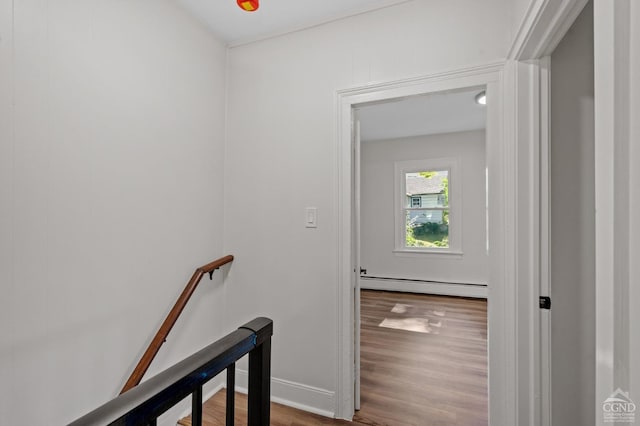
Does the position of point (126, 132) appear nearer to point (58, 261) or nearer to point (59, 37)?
point (59, 37)

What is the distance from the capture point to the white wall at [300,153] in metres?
1.77

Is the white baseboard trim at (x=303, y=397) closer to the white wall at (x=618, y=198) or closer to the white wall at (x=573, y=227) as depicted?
the white wall at (x=573, y=227)

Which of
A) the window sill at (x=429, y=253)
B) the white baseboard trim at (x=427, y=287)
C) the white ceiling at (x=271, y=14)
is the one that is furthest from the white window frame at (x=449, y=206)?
the white ceiling at (x=271, y=14)

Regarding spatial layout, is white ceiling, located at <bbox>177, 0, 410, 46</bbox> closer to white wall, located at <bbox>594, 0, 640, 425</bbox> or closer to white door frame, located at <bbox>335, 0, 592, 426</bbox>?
white door frame, located at <bbox>335, 0, 592, 426</bbox>

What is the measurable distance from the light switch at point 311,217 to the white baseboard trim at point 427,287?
359 centimetres

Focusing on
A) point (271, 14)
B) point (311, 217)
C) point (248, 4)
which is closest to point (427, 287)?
point (311, 217)

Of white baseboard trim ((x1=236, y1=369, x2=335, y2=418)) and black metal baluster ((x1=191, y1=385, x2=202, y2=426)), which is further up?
black metal baluster ((x1=191, y1=385, x2=202, y2=426))

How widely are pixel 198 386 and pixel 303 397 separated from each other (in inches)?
62.6

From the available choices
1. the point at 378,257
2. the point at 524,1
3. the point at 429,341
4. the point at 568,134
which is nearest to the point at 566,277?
the point at 568,134

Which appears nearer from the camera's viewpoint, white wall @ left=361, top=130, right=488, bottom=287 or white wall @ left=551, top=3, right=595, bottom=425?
white wall @ left=551, top=3, right=595, bottom=425

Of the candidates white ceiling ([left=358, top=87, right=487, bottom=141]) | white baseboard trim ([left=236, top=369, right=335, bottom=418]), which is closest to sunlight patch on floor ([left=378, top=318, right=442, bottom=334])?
white baseboard trim ([left=236, top=369, right=335, bottom=418])

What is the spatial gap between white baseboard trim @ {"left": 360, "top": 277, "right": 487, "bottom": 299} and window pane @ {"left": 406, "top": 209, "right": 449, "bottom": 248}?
0.62 m

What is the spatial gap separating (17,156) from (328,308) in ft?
5.31

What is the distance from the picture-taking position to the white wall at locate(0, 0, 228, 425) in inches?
45.5
